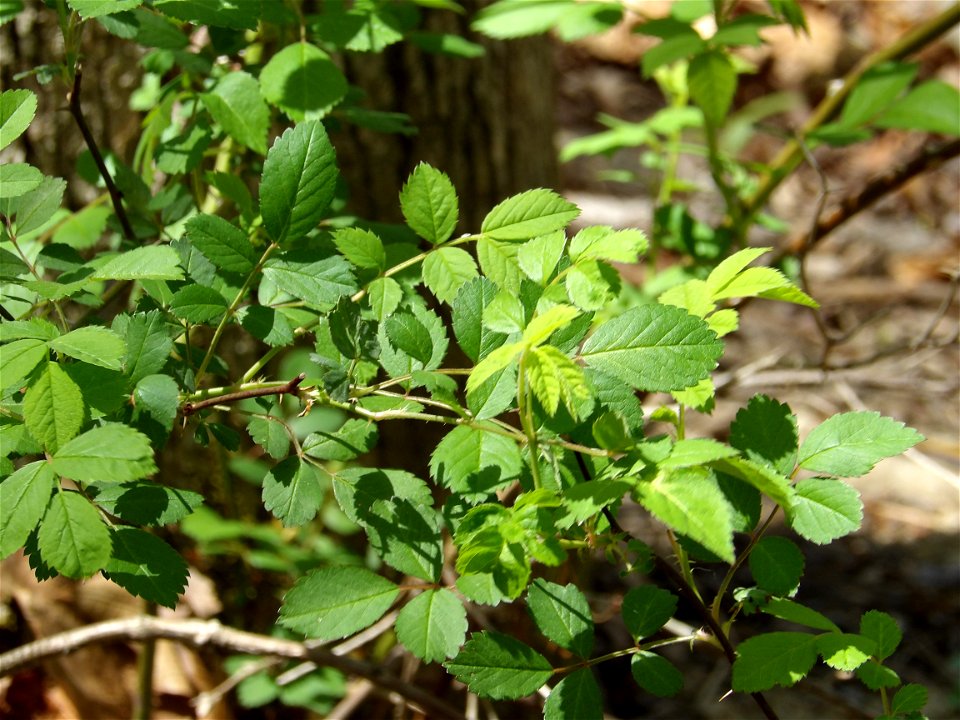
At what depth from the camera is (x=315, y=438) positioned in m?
0.81

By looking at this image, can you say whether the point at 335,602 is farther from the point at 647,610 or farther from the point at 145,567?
the point at 647,610

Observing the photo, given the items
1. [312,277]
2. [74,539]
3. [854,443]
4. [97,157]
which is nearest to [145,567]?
[74,539]

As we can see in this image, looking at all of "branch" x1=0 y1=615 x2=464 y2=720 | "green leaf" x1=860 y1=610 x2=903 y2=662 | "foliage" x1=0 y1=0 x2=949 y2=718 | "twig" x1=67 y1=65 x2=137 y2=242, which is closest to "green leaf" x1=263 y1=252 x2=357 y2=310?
"foliage" x1=0 y1=0 x2=949 y2=718

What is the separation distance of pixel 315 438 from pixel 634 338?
319 millimetres

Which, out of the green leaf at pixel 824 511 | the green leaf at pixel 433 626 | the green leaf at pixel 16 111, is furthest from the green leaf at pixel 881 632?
the green leaf at pixel 16 111

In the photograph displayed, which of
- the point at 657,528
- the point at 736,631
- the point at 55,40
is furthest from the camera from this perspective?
the point at 657,528

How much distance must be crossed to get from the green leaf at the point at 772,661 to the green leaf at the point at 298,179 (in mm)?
567

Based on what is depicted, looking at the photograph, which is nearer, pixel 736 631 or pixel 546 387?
pixel 546 387

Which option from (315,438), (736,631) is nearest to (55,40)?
(315,438)

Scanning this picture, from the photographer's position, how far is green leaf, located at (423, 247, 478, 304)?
0.85 metres

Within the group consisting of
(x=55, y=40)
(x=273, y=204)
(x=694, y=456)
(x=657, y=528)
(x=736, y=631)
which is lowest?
(x=736, y=631)

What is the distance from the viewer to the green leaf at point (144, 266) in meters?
0.72

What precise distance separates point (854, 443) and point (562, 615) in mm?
320

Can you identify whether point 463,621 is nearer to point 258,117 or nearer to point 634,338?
point 634,338
